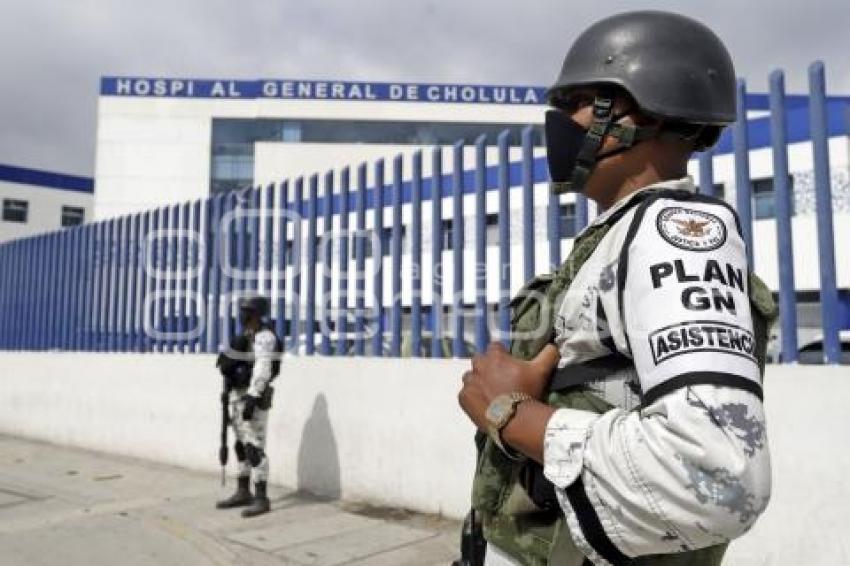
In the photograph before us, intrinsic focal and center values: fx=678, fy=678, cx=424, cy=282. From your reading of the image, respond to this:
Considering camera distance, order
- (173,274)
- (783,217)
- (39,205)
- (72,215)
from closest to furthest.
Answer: (783,217) → (173,274) → (39,205) → (72,215)

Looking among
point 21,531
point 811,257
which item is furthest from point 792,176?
point 21,531

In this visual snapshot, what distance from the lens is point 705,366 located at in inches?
35.5

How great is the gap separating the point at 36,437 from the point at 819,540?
9.46 meters

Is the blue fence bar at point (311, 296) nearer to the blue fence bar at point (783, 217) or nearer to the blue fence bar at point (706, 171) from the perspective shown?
the blue fence bar at point (706, 171)

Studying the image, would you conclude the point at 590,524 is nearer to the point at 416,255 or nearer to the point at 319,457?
the point at 416,255

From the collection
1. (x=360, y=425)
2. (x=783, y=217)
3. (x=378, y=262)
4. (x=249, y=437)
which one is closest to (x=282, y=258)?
(x=378, y=262)

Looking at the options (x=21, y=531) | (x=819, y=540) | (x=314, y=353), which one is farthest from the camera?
(x=314, y=353)

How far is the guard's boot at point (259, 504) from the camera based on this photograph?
16.6 feet

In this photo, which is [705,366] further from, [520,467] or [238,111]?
[238,111]

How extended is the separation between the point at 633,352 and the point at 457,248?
3.78 metres

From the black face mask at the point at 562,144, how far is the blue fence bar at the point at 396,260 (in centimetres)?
393

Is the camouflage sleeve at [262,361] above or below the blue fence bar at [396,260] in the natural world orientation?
below

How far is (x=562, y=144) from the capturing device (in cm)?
127

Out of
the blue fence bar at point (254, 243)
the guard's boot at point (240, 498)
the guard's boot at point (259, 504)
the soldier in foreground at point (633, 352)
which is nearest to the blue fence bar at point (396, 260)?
the guard's boot at point (259, 504)
